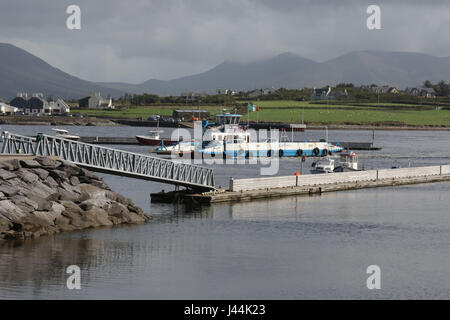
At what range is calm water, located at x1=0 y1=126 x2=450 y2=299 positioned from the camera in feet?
106

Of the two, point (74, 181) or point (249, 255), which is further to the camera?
point (74, 181)

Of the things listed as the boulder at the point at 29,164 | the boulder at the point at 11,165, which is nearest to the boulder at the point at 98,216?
the boulder at the point at 29,164

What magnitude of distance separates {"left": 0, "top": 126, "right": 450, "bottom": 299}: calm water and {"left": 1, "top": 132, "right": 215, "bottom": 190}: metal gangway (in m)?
2.36

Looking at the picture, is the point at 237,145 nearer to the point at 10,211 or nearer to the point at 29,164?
the point at 29,164

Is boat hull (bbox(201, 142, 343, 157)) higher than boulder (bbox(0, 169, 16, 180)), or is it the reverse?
boulder (bbox(0, 169, 16, 180))

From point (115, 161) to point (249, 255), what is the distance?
638 inches

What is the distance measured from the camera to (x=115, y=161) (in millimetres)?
52500

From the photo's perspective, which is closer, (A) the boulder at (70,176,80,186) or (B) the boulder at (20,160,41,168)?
(B) the boulder at (20,160,41,168)

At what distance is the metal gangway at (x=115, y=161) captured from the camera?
1826 inches

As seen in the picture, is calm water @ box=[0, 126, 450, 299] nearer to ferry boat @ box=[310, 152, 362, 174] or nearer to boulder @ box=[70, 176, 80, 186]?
boulder @ box=[70, 176, 80, 186]

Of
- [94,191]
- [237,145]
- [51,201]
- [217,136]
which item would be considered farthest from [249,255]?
[217,136]

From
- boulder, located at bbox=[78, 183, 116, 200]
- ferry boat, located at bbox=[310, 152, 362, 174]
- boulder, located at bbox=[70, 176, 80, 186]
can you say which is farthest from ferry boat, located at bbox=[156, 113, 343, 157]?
boulder, located at bbox=[70, 176, 80, 186]

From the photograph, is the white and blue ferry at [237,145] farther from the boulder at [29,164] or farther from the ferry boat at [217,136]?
the boulder at [29,164]

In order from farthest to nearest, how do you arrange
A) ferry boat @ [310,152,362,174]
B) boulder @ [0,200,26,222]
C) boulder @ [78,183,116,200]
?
ferry boat @ [310,152,362,174] → boulder @ [78,183,116,200] → boulder @ [0,200,26,222]
